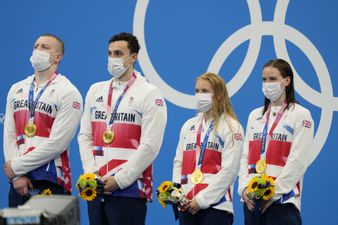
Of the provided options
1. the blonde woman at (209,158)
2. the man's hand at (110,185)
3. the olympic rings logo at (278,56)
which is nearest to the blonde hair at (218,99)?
the blonde woman at (209,158)

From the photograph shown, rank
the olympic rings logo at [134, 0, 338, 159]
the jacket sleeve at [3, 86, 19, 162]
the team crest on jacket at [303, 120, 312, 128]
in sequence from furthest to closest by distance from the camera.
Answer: the olympic rings logo at [134, 0, 338, 159] → the jacket sleeve at [3, 86, 19, 162] → the team crest on jacket at [303, 120, 312, 128]

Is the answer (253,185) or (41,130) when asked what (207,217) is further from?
(41,130)

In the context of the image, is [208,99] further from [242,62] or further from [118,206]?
[242,62]

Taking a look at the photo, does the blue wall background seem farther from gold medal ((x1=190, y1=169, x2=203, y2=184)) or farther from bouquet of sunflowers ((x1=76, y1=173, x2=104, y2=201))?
bouquet of sunflowers ((x1=76, y1=173, x2=104, y2=201))

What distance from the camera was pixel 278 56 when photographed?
7332 mm

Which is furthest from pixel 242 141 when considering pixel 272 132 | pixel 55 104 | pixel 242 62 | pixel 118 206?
pixel 242 62

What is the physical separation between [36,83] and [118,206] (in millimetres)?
1185

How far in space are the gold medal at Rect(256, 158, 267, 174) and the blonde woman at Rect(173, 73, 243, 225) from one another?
15 centimetres

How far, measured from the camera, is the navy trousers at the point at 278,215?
5.46 meters

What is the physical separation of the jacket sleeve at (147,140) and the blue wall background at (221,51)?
1.81 m

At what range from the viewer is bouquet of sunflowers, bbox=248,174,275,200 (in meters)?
5.35

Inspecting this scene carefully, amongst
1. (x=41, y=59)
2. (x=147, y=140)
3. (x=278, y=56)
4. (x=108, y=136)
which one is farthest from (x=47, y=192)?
(x=278, y=56)

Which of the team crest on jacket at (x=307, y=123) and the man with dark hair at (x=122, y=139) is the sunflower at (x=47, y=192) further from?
the team crest on jacket at (x=307, y=123)

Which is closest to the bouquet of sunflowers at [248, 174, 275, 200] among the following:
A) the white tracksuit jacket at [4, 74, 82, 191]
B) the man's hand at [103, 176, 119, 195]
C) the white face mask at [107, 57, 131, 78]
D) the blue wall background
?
the man's hand at [103, 176, 119, 195]
